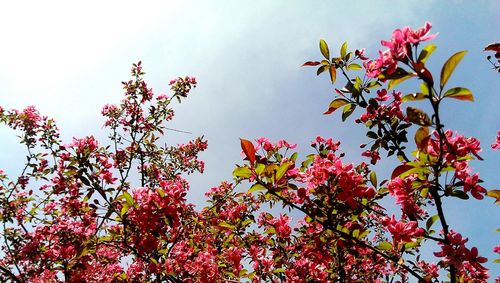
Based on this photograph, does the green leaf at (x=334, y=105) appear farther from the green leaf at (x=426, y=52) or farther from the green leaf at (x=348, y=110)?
the green leaf at (x=426, y=52)

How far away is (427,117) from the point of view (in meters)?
1.99


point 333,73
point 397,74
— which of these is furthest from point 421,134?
point 333,73

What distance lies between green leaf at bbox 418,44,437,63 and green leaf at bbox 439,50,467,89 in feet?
0.39

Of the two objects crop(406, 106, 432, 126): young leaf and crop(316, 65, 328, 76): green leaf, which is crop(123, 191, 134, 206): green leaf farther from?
crop(406, 106, 432, 126): young leaf

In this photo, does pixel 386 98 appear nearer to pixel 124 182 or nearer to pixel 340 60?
pixel 340 60

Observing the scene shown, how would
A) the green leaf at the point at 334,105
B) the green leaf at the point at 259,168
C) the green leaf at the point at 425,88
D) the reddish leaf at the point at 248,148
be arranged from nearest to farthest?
the green leaf at the point at 425,88, the reddish leaf at the point at 248,148, the green leaf at the point at 259,168, the green leaf at the point at 334,105

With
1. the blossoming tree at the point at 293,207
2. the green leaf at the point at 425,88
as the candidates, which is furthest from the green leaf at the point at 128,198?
the green leaf at the point at 425,88

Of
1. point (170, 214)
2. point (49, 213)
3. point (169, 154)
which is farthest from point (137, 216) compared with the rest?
point (169, 154)

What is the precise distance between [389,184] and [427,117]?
0.96 metres

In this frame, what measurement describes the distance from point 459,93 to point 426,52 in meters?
0.29

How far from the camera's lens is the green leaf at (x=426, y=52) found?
1829mm

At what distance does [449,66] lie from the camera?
6.08ft

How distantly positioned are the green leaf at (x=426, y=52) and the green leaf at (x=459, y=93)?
9.3 inches

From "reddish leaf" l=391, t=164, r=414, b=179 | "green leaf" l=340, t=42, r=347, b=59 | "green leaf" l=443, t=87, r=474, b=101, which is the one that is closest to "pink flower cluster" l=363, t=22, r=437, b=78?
"green leaf" l=443, t=87, r=474, b=101
